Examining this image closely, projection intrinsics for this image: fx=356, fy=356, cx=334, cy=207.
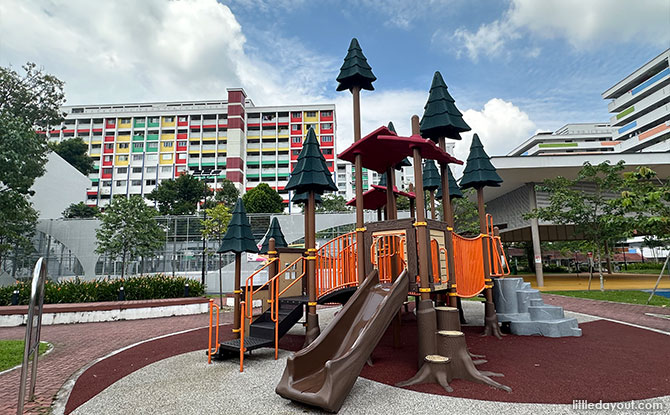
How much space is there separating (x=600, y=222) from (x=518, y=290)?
35.7ft

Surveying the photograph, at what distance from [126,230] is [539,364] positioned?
80.8 ft

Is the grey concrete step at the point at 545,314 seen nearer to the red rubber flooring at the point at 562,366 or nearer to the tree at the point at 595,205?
the red rubber flooring at the point at 562,366

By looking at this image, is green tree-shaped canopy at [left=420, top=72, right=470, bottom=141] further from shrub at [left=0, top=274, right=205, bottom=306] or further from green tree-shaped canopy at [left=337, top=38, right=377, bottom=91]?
shrub at [left=0, top=274, right=205, bottom=306]

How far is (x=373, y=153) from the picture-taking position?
311 inches

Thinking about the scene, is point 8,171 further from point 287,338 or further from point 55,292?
point 287,338

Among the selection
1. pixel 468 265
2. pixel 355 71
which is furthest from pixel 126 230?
pixel 468 265

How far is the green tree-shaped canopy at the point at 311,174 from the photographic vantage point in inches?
305

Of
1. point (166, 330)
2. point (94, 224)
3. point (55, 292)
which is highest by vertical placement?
point (94, 224)

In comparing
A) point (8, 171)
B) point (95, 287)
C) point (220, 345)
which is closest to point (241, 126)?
point (8, 171)

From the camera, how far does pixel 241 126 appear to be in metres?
69.3

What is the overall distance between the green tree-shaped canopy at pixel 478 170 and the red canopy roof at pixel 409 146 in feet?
6.38

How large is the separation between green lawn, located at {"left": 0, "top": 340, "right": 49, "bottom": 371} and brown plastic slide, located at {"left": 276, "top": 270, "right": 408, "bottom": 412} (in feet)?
21.2

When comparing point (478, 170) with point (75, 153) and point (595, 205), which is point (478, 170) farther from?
point (75, 153)

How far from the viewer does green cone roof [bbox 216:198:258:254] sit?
Result: 956 centimetres
